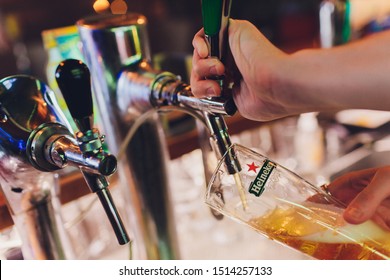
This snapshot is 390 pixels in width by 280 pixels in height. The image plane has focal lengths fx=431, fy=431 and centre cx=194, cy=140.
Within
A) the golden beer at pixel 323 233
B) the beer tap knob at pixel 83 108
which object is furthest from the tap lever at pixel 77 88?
the golden beer at pixel 323 233

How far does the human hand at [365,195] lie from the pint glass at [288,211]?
0.01 meters

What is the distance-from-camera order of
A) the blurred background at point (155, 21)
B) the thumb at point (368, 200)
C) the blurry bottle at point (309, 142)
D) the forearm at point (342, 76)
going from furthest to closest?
1. the blurred background at point (155, 21)
2. the blurry bottle at point (309, 142)
3. the thumb at point (368, 200)
4. the forearm at point (342, 76)

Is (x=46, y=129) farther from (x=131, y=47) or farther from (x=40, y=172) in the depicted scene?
(x=131, y=47)

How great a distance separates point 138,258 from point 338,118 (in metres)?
0.87

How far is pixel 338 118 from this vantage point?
138 cm

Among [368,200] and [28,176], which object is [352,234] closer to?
[368,200]

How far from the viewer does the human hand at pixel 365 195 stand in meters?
0.57

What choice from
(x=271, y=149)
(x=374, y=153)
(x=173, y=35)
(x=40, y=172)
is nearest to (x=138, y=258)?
(x=40, y=172)

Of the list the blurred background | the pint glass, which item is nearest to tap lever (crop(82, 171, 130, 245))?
the pint glass

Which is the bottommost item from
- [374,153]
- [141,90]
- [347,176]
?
[374,153]

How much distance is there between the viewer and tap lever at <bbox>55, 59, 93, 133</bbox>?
1.50ft

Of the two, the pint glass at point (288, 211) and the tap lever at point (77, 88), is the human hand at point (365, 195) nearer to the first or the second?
the pint glass at point (288, 211)

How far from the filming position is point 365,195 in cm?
58

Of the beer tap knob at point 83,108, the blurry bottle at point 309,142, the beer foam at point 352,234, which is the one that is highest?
the beer tap knob at point 83,108
